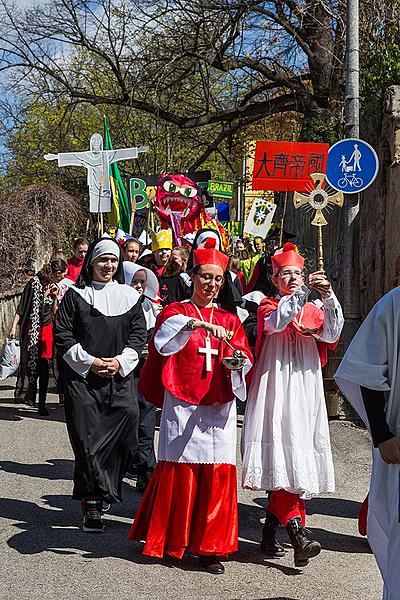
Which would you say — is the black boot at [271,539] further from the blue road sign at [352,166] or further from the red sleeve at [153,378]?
the blue road sign at [352,166]

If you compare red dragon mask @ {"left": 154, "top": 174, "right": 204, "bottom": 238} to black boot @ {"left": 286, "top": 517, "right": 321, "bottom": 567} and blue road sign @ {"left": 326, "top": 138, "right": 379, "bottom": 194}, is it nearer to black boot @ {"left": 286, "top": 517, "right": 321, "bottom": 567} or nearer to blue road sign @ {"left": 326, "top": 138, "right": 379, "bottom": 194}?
blue road sign @ {"left": 326, "top": 138, "right": 379, "bottom": 194}

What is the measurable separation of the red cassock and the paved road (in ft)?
0.55

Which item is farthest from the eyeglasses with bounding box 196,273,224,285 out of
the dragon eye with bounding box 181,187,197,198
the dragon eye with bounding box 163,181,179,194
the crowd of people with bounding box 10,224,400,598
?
the dragon eye with bounding box 163,181,179,194

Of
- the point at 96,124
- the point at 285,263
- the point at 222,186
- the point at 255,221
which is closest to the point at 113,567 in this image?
the point at 285,263

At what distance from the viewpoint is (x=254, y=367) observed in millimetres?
6324

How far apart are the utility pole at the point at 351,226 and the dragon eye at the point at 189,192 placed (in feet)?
11.1

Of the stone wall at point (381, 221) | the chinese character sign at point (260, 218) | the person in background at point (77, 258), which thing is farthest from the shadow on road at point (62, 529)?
the chinese character sign at point (260, 218)

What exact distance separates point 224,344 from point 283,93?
1611 centimetres

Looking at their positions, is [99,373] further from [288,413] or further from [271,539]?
→ [271,539]

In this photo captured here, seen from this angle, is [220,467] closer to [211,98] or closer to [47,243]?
[211,98]

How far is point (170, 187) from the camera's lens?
15.0 meters

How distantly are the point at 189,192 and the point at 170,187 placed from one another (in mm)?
294

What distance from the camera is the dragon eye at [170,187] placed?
15.0 meters

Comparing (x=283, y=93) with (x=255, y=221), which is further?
(x=283, y=93)
